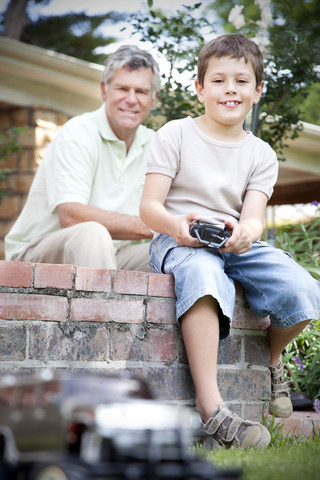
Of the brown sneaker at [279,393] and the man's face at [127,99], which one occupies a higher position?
the man's face at [127,99]

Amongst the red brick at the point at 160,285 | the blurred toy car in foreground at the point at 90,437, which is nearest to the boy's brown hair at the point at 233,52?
the red brick at the point at 160,285

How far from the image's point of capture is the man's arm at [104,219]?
Result: 2807mm

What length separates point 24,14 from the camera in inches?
411

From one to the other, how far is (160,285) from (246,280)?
11.7 inches

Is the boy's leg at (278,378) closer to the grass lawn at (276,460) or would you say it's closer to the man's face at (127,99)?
the grass lawn at (276,460)

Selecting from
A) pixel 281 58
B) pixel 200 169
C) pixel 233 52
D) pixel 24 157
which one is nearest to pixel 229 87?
pixel 233 52

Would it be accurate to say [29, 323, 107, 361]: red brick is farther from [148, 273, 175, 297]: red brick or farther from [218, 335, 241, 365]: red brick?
[218, 335, 241, 365]: red brick

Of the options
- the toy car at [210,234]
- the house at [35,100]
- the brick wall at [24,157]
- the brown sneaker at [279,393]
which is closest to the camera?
the toy car at [210,234]

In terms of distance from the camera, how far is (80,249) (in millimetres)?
2500

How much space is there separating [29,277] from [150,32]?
7.67 ft

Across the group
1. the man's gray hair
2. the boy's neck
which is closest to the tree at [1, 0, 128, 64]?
the man's gray hair

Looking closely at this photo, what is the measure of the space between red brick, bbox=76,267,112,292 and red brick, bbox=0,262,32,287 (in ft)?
0.53

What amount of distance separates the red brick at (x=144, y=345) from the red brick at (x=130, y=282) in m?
0.12

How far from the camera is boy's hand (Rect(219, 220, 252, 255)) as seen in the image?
6.52 ft
